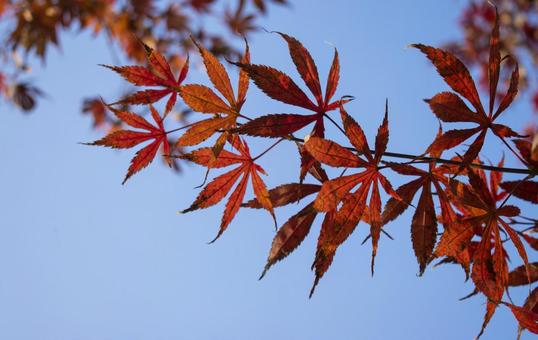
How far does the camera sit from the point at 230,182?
101 cm

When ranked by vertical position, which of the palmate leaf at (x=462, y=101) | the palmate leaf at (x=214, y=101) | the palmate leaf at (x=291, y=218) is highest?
the palmate leaf at (x=462, y=101)

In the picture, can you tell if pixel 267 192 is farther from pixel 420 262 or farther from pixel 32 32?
pixel 32 32

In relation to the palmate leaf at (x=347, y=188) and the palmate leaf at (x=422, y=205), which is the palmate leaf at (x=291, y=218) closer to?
the palmate leaf at (x=347, y=188)

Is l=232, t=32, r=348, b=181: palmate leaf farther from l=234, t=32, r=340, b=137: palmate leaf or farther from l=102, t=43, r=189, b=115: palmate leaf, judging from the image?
l=102, t=43, r=189, b=115: palmate leaf

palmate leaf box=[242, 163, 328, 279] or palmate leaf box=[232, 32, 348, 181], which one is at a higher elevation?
palmate leaf box=[232, 32, 348, 181]

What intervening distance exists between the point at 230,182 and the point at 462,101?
489mm

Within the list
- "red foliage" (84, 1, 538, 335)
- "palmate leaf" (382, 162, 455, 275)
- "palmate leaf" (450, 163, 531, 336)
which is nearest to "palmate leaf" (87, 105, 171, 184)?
"red foliage" (84, 1, 538, 335)

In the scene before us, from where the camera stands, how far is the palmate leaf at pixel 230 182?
0.94 metres

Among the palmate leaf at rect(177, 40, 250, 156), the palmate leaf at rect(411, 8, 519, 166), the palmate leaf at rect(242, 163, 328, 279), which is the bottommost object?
the palmate leaf at rect(242, 163, 328, 279)

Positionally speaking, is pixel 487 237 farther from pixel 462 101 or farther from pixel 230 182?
pixel 230 182

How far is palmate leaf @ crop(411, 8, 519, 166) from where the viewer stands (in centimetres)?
85

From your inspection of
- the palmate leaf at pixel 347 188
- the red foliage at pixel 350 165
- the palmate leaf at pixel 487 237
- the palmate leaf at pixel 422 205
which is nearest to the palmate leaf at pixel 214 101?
the red foliage at pixel 350 165

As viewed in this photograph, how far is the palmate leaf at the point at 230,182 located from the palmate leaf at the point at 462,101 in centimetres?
35

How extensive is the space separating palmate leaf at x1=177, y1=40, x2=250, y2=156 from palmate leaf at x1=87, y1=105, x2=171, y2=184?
0.43ft
